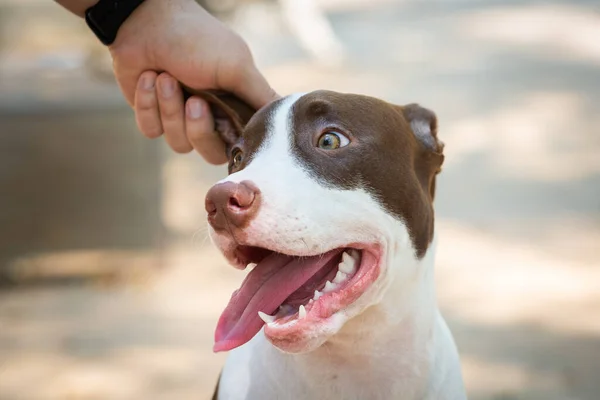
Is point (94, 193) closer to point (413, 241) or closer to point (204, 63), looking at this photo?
point (204, 63)

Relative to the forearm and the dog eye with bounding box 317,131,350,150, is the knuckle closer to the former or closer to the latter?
the forearm

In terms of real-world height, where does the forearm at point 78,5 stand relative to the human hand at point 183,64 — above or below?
above

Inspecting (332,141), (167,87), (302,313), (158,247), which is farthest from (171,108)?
→ (158,247)

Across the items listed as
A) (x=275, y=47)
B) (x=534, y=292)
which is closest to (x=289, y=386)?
(x=534, y=292)

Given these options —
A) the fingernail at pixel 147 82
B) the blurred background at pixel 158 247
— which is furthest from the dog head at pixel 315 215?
the blurred background at pixel 158 247

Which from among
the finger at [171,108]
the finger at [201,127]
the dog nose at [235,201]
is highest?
the finger at [171,108]

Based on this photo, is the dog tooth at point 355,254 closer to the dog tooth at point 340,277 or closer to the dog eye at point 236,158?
the dog tooth at point 340,277

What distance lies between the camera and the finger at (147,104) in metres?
3.70

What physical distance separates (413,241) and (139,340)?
3.40 meters

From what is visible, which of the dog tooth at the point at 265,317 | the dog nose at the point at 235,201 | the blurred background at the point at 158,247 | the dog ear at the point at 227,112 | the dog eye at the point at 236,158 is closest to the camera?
the dog nose at the point at 235,201

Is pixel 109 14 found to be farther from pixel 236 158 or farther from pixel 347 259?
pixel 347 259

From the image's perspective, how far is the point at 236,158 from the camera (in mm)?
3266

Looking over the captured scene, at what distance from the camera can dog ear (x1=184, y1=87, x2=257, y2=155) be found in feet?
11.7

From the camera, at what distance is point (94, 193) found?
694cm
